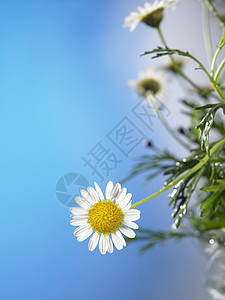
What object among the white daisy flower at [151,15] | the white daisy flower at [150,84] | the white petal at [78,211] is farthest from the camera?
the white daisy flower at [150,84]

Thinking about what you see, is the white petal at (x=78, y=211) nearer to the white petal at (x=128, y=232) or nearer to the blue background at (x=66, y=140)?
the white petal at (x=128, y=232)

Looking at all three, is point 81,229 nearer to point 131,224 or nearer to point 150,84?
point 131,224

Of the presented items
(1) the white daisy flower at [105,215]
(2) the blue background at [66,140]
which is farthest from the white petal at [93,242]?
(2) the blue background at [66,140]

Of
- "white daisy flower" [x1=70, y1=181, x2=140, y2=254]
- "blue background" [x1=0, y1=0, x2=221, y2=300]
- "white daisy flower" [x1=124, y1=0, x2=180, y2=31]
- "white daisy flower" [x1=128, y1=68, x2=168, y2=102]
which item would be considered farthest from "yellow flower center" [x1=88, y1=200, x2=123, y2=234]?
"blue background" [x1=0, y1=0, x2=221, y2=300]

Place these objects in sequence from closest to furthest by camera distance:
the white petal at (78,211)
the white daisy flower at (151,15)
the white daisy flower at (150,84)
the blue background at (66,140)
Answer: the white petal at (78,211) → the white daisy flower at (151,15) → the white daisy flower at (150,84) → the blue background at (66,140)

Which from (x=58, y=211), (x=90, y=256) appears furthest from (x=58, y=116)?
(x=90, y=256)

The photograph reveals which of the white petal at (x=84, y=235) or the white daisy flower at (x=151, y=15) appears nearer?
the white petal at (x=84, y=235)

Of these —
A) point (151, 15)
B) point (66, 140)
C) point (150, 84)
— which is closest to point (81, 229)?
point (151, 15)
